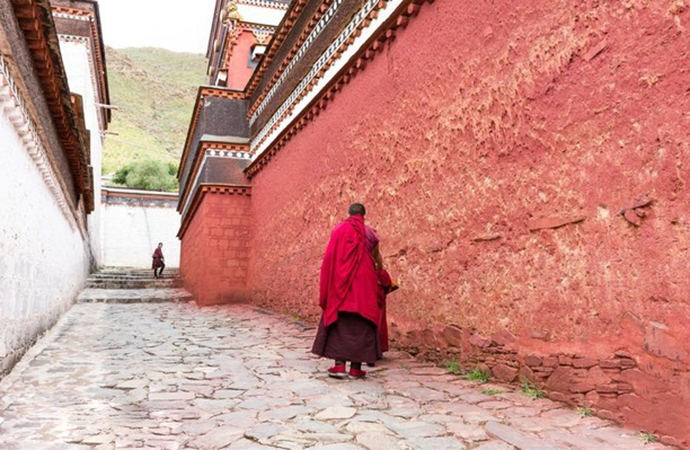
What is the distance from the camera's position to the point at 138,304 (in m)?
11.2

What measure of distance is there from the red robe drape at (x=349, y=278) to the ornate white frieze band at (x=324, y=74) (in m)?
2.30

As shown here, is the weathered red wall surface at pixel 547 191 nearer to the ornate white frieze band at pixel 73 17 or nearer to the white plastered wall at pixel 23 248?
the white plastered wall at pixel 23 248

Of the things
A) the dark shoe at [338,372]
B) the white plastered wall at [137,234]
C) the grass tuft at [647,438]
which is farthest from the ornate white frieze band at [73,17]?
the grass tuft at [647,438]

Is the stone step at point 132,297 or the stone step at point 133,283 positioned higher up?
the stone step at point 133,283

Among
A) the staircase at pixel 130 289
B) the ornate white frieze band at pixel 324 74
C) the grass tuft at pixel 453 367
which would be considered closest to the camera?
the grass tuft at pixel 453 367

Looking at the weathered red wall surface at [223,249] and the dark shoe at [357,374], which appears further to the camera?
the weathered red wall surface at [223,249]

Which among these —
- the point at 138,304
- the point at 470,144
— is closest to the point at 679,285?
the point at 470,144

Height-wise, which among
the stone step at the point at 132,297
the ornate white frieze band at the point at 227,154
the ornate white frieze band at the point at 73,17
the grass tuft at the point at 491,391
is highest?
the ornate white frieze band at the point at 73,17

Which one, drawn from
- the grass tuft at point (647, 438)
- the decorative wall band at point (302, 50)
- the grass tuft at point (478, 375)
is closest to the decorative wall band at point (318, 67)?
the decorative wall band at point (302, 50)

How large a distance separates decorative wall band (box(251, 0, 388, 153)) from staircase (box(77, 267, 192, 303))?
154 inches

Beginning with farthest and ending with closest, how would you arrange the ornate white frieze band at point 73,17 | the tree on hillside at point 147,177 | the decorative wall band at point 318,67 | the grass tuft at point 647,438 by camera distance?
1. the tree on hillside at point 147,177
2. the ornate white frieze band at point 73,17
3. the decorative wall band at point 318,67
4. the grass tuft at point 647,438

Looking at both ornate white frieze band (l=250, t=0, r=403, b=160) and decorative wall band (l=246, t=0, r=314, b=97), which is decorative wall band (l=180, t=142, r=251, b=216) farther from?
decorative wall band (l=246, t=0, r=314, b=97)

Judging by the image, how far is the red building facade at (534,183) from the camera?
2.67 m

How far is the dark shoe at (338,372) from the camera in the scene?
13.6 ft
